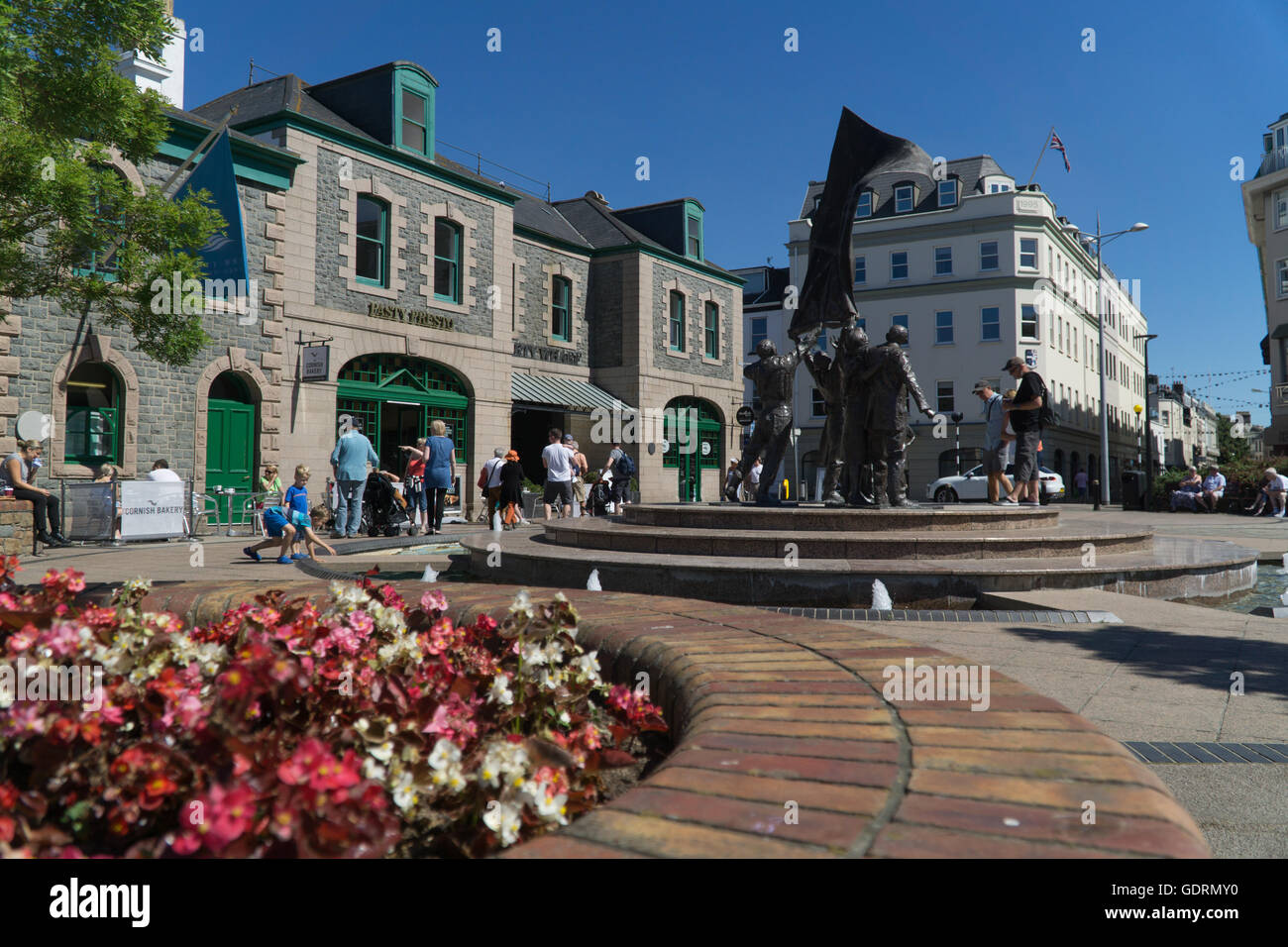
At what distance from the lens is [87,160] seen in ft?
34.3

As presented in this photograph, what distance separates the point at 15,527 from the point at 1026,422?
1365 centimetres

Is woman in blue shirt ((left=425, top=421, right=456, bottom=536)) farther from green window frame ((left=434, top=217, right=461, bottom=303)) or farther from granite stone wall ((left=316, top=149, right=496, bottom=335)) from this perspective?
green window frame ((left=434, top=217, right=461, bottom=303))

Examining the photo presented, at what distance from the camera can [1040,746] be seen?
5.37 feet

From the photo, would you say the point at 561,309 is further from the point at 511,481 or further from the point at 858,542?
the point at 858,542

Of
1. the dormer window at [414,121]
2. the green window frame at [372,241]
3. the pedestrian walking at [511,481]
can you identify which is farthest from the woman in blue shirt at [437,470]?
the dormer window at [414,121]

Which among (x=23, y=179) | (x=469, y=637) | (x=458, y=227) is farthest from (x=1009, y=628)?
(x=458, y=227)

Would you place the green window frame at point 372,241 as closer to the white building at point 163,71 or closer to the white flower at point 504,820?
the white building at point 163,71

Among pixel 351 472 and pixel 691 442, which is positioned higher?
pixel 691 442

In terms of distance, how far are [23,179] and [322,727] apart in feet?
33.0

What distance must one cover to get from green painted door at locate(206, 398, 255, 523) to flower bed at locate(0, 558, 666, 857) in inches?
607

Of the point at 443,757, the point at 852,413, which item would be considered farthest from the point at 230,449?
the point at 443,757

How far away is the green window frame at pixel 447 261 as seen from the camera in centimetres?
2148

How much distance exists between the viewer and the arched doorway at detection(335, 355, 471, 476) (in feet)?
63.4

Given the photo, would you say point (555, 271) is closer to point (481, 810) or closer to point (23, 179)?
point (23, 179)
